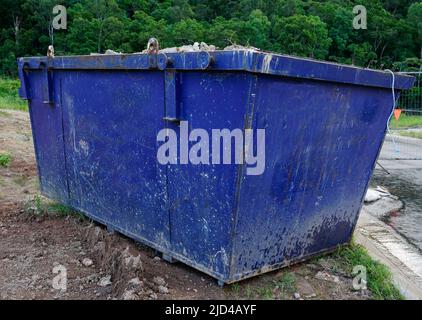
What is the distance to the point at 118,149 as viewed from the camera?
11.4 feet

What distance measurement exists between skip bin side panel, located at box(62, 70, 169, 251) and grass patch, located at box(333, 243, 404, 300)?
1.38 meters

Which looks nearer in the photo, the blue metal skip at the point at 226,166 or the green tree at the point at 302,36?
the blue metal skip at the point at 226,166

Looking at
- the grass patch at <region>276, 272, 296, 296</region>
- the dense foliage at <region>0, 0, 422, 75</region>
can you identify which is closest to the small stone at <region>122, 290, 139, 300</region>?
the grass patch at <region>276, 272, 296, 296</region>

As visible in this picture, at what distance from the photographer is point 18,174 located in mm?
6008

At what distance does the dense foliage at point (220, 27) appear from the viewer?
4322 centimetres

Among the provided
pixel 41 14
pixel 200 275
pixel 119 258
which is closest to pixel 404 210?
pixel 200 275

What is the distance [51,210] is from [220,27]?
38.4m

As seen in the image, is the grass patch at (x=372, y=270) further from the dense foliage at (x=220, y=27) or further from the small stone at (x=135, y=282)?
the dense foliage at (x=220, y=27)

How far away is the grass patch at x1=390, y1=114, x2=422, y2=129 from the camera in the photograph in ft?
55.4

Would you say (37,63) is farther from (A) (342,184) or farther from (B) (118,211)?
(A) (342,184)

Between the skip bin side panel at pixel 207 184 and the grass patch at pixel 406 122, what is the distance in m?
15.0

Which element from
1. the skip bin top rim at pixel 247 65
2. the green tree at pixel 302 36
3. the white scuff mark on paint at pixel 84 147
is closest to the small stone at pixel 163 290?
the skip bin top rim at pixel 247 65

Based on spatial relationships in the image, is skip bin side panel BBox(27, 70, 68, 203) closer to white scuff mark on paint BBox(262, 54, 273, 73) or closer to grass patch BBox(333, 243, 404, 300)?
white scuff mark on paint BBox(262, 54, 273, 73)
